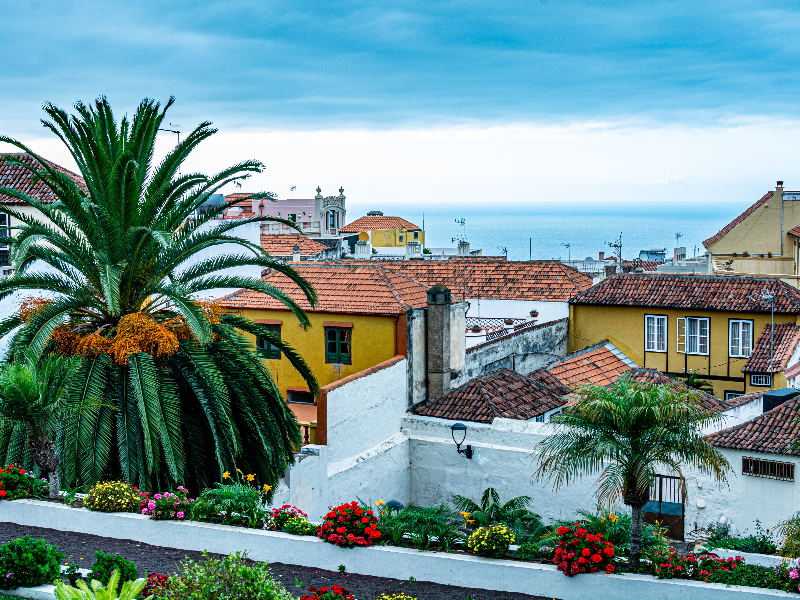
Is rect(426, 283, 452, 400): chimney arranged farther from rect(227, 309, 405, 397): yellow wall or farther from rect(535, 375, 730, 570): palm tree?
rect(535, 375, 730, 570): palm tree

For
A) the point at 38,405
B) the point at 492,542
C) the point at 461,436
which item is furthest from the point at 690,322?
the point at 38,405

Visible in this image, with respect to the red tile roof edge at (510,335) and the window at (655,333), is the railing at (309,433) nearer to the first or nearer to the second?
the red tile roof edge at (510,335)

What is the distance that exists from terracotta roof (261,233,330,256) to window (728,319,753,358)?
79.2 ft

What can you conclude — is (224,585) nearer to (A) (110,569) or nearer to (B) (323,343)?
(A) (110,569)

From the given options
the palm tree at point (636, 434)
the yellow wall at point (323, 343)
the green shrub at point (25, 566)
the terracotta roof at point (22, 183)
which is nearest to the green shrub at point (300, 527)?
the green shrub at point (25, 566)

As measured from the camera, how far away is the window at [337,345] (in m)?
21.6

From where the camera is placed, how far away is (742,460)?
712 inches

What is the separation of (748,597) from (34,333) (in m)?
11.4

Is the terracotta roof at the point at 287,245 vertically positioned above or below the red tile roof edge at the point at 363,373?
above

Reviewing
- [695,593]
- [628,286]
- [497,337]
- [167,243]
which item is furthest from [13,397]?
[628,286]

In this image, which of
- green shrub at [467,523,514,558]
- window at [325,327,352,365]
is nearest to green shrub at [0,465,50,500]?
green shrub at [467,523,514,558]

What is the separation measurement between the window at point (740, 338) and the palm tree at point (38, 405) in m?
23.6

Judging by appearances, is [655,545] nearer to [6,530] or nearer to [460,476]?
[460,476]

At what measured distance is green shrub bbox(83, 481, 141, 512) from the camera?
12.1 meters
